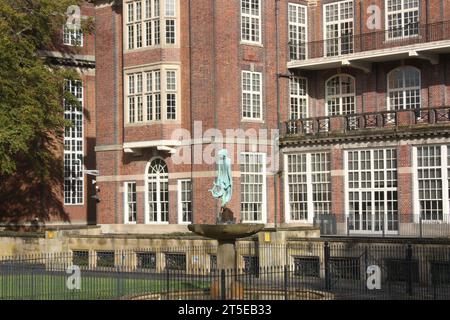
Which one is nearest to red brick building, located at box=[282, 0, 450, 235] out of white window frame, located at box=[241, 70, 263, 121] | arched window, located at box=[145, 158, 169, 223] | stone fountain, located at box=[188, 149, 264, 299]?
white window frame, located at box=[241, 70, 263, 121]

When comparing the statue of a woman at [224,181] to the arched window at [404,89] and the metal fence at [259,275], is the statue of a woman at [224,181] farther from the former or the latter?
the arched window at [404,89]

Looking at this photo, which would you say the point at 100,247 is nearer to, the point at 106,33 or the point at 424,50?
the point at 106,33

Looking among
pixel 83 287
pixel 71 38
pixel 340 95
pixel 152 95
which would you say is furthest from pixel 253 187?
pixel 71 38

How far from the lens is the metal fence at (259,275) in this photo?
2833 centimetres

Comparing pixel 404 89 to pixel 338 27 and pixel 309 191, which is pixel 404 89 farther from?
pixel 309 191

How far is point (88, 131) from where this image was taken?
58.8 metres

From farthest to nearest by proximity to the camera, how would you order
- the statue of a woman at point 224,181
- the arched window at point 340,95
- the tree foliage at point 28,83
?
1. the arched window at point 340,95
2. the tree foliage at point 28,83
3. the statue of a woman at point 224,181

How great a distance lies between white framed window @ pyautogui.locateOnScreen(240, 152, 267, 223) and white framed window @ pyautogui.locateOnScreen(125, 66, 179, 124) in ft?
13.5

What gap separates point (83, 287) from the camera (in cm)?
3147

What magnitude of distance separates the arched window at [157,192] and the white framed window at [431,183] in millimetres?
12251

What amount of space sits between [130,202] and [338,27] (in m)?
13.9

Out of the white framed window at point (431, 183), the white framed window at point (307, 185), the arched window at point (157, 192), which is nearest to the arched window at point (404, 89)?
the white framed window at point (431, 183)

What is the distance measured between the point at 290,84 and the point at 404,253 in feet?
51.9

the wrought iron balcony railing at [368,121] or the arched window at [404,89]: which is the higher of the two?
the arched window at [404,89]
